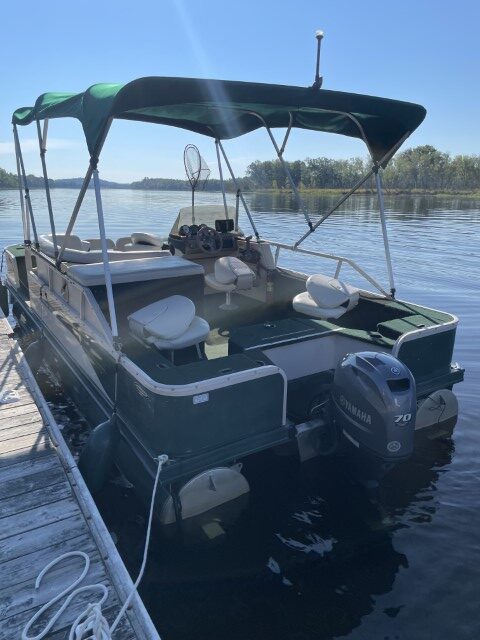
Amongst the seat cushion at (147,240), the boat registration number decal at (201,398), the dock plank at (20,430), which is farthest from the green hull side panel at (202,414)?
the seat cushion at (147,240)

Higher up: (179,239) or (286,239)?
(179,239)

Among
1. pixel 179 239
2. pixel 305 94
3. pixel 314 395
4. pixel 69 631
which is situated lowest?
pixel 69 631

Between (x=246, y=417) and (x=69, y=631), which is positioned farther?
(x=246, y=417)

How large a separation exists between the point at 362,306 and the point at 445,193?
9205 centimetres

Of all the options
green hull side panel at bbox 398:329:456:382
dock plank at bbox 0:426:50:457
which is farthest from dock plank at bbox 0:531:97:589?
green hull side panel at bbox 398:329:456:382

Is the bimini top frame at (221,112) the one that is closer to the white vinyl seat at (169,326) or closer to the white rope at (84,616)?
the white vinyl seat at (169,326)

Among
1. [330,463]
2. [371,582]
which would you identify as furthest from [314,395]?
[371,582]

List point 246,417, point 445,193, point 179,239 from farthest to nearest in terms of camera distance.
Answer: point 445,193 < point 179,239 < point 246,417

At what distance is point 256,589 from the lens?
10.5ft

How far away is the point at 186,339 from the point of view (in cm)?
399

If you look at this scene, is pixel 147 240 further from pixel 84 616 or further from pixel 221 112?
pixel 84 616

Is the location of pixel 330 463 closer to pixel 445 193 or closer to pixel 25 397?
pixel 25 397

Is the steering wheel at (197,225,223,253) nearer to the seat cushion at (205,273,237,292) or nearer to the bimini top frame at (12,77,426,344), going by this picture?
the seat cushion at (205,273,237,292)

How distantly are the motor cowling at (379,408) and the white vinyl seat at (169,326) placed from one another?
4.36 ft
